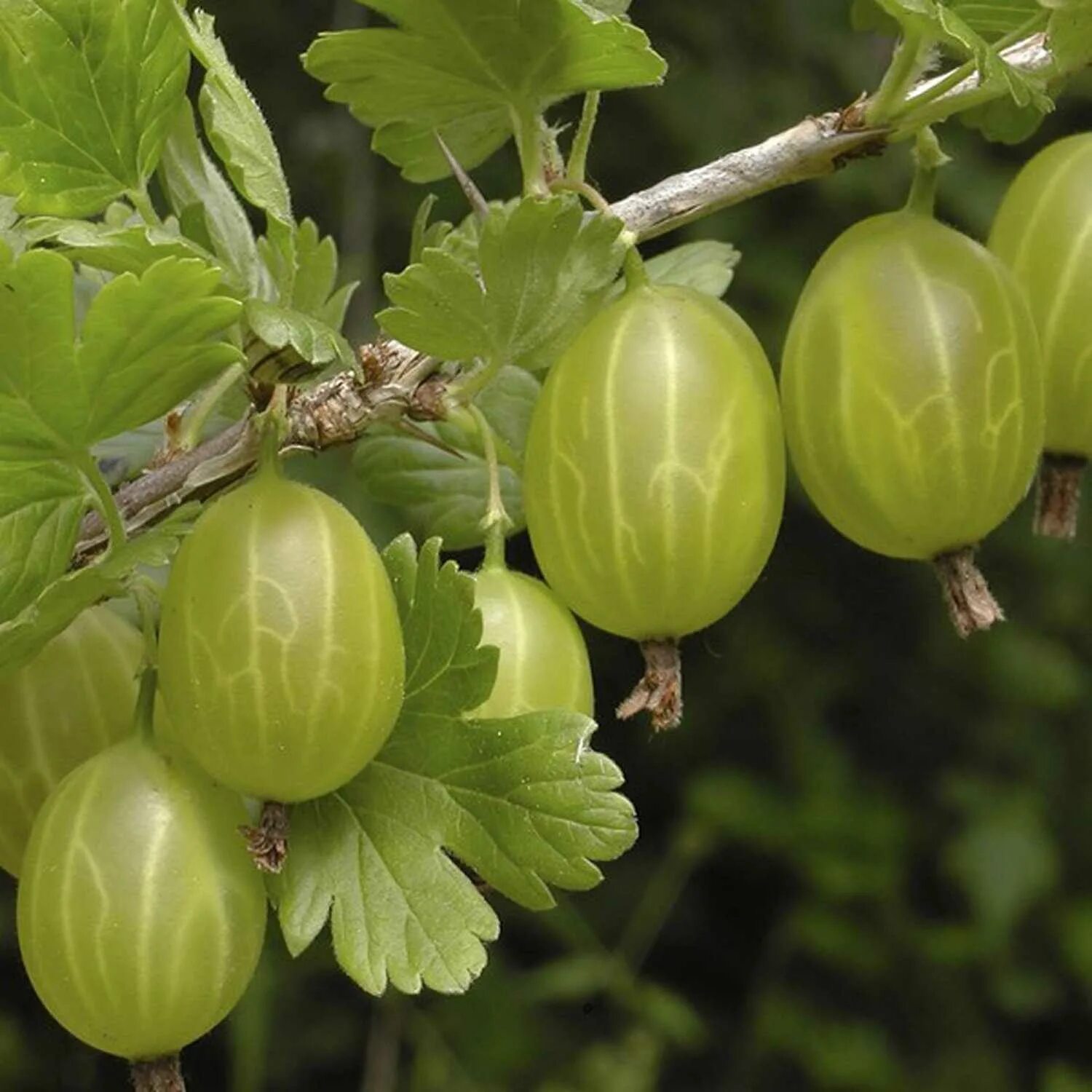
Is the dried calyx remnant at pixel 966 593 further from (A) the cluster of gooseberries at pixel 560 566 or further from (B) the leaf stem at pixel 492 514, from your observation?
(B) the leaf stem at pixel 492 514

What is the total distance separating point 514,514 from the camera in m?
0.94

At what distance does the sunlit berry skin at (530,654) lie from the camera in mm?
776

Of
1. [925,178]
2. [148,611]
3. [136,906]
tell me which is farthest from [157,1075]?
[925,178]

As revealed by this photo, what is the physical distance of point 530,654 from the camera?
777 millimetres

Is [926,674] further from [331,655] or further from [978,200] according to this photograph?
[331,655]

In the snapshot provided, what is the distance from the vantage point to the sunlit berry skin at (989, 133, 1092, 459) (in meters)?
0.79

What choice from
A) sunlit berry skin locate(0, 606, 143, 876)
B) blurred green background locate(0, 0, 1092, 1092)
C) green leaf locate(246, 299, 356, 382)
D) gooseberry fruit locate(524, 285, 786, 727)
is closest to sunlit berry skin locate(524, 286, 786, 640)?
gooseberry fruit locate(524, 285, 786, 727)

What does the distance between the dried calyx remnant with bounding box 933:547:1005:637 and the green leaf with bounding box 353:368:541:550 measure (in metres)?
0.24

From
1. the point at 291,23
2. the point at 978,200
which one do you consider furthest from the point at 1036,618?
the point at 291,23

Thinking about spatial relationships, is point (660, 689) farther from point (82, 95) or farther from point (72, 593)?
point (82, 95)

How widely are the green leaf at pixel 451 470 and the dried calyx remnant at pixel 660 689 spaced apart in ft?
0.60

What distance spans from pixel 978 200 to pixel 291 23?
943 mm

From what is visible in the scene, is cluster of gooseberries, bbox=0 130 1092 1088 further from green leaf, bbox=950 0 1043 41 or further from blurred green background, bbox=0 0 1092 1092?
blurred green background, bbox=0 0 1092 1092

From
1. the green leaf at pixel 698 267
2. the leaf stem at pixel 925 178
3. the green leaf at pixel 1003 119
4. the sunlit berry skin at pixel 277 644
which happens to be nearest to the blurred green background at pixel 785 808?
the green leaf at pixel 698 267
